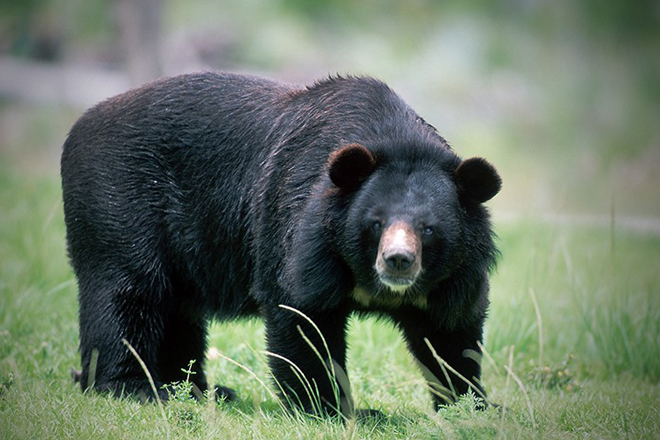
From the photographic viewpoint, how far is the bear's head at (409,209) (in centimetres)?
436

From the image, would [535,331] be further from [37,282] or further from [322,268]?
[37,282]

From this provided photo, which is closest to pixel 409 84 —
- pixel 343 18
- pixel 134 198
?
pixel 343 18

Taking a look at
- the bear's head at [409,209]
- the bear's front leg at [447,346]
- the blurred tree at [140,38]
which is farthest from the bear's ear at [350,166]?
the blurred tree at [140,38]

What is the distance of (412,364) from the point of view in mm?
6418

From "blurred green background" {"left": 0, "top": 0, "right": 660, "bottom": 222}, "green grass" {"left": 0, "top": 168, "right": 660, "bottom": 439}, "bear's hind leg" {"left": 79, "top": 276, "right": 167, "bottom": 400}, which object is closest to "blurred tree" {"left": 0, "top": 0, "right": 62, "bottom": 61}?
"blurred green background" {"left": 0, "top": 0, "right": 660, "bottom": 222}

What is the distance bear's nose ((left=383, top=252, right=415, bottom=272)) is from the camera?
4141 millimetres

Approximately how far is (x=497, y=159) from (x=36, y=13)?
1244cm

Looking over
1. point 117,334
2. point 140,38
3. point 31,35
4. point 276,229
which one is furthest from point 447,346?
point 31,35

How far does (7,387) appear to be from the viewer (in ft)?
16.4

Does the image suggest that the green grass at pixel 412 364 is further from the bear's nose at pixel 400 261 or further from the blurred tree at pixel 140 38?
the blurred tree at pixel 140 38

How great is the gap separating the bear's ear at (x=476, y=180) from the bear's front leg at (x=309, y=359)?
930mm

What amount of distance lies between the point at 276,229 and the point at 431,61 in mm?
17679

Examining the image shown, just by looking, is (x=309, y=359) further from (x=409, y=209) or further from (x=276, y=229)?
(x=409, y=209)

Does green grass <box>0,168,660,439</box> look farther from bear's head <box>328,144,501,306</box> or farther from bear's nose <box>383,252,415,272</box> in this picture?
bear's nose <box>383,252,415,272</box>
